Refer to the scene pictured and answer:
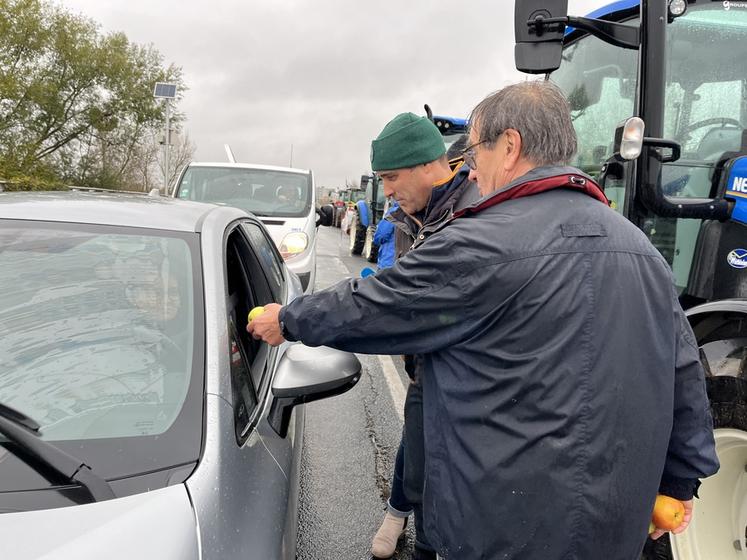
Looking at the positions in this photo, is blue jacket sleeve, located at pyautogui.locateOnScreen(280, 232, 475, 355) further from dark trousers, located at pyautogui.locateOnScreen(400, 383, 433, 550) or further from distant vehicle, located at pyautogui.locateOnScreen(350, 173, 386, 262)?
distant vehicle, located at pyautogui.locateOnScreen(350, 173, 386, 262)

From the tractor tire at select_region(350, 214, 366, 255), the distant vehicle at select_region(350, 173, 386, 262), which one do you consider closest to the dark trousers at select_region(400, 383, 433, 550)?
the distant vehicle at select_region(350, 173, 386, 262)

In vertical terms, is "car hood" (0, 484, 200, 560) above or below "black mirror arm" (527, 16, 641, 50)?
below

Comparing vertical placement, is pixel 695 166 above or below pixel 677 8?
below

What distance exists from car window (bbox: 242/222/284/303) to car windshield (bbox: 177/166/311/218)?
13.2 ft

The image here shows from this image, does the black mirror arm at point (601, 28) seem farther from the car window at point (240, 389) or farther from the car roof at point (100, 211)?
the car window at point (240, 389)

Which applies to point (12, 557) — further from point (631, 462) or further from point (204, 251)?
point (631, 462)

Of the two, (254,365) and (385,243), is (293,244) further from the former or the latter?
(254,365)

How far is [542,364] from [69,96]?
106 feet

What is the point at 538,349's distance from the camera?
1219 mm

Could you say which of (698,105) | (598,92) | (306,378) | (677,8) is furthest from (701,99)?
(306,378)

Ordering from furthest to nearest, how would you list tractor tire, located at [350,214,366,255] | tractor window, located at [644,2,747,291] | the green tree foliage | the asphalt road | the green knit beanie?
the green tree foliage → tractor tire, located at [350,214,366,255] → the asphalt road → tractor window, located at [644,2,747,291] → the green knit beanie

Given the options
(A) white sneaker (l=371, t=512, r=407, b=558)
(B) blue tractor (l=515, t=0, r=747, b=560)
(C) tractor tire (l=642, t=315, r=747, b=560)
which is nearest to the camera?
(C) tractor tire (l=642, t=315, r=747, b=560)

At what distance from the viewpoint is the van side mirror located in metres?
2.11

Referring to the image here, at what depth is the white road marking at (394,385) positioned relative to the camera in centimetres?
459
